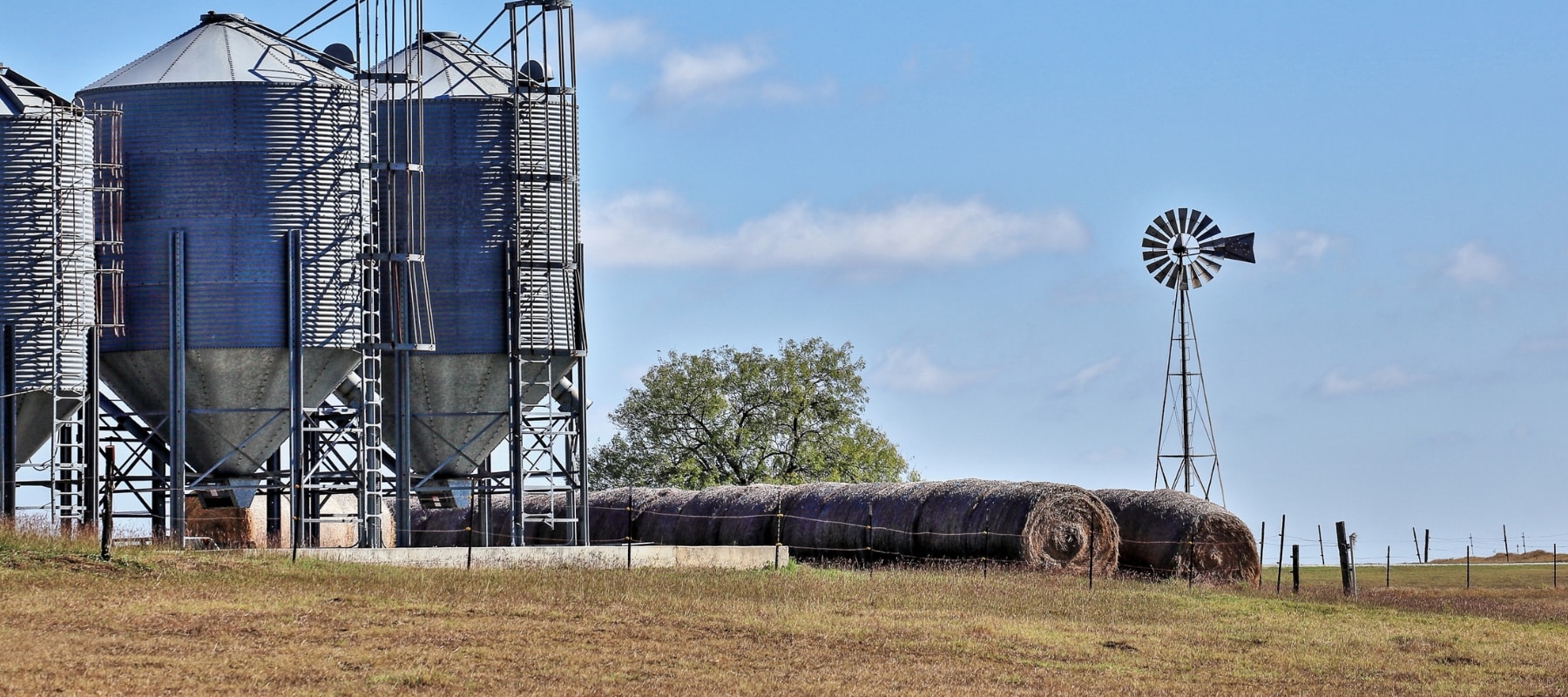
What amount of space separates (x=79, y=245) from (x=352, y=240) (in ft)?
16.5

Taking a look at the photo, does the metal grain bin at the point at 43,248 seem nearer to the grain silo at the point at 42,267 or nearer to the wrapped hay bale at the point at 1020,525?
the grain silo at the point at 42,267

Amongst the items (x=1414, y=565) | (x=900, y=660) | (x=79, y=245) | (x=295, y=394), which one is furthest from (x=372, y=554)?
(x=1414, y=565)

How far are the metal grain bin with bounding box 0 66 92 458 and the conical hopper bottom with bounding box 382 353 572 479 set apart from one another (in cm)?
685

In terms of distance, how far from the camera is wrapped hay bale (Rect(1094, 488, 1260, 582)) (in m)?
36.7

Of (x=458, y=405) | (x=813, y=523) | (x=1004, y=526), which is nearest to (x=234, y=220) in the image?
(x=458, y=405)

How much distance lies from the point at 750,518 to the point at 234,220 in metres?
12.9

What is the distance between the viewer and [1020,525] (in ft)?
118

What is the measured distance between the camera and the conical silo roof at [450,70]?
1577 inches

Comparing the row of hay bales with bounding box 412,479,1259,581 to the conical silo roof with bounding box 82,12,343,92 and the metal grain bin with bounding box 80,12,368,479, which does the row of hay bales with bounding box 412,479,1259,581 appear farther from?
the conical silo roof with bounding box 82,12,343,92

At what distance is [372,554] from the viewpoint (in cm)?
3331

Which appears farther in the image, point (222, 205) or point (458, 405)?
point (458, 405)

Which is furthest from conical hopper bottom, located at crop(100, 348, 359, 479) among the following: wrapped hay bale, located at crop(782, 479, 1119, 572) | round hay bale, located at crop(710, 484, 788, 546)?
wrapped hay bale, located at crop(782, 479, 1119, 572)

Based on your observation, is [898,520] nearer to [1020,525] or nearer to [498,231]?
[1020,525]

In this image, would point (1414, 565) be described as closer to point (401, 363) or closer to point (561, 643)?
point (401, 363)
